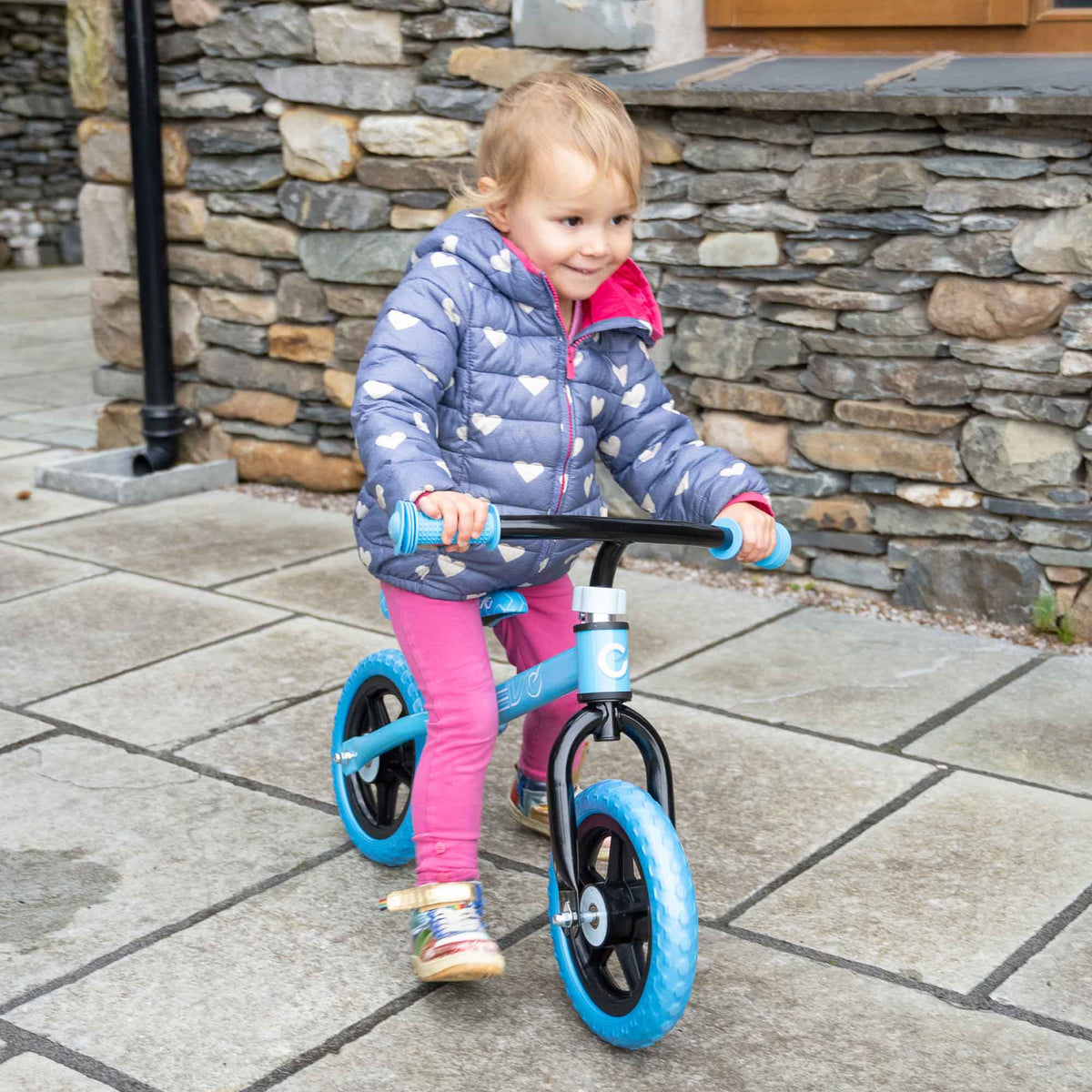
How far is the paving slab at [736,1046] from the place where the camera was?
2158mm

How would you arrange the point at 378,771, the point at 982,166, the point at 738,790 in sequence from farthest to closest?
the point at 982,166
the point at 738,790
the point at 378,771

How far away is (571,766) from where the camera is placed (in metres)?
2.25

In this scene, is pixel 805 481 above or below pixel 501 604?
below

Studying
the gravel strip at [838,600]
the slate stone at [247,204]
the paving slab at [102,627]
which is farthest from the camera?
the slate stone at [247,204]

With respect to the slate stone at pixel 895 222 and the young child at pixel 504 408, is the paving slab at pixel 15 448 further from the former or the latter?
the young child at pixel 504 408

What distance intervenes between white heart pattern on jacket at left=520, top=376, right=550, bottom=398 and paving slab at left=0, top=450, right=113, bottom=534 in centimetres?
309

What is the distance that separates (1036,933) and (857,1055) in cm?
52

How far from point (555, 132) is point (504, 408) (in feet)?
1.43

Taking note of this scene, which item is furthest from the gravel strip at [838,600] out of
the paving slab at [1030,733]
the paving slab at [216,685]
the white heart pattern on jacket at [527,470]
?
the white heart pattern on jacket at [527,470]

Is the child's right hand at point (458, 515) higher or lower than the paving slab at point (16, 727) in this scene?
higher

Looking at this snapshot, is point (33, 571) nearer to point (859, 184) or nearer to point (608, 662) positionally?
point (859, 184)

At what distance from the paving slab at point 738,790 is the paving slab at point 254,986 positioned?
0.99ft

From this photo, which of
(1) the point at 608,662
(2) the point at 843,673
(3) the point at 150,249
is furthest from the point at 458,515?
(3) the point at 150,249

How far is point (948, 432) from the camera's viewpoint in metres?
4.13
